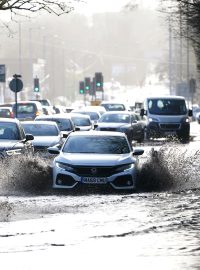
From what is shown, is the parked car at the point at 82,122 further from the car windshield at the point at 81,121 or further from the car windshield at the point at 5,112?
the car windshield at the point at 5,112

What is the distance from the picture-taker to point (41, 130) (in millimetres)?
36875

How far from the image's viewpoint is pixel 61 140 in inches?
1415

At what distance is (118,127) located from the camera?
51.5m

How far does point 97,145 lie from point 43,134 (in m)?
10.9

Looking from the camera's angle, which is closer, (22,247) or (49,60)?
(22,247)

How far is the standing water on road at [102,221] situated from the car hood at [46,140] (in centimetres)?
580

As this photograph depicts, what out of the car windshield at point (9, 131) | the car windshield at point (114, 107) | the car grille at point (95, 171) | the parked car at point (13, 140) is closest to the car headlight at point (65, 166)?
the car grille at point (95, 171)

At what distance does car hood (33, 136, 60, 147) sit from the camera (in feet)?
113

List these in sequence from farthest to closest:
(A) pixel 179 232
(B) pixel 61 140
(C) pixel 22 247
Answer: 1. (B) pixel 61 140
2. (A) pixel 179 232
3. (C) pixel 22 247

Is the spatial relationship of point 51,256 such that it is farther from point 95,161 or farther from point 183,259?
point 95,161

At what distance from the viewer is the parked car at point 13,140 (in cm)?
2932

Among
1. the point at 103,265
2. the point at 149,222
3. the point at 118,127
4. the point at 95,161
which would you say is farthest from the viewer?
the point at 118,127

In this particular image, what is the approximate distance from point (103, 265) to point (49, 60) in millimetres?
179762

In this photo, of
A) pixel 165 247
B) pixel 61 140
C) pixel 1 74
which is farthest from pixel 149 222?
pixel 1 74
